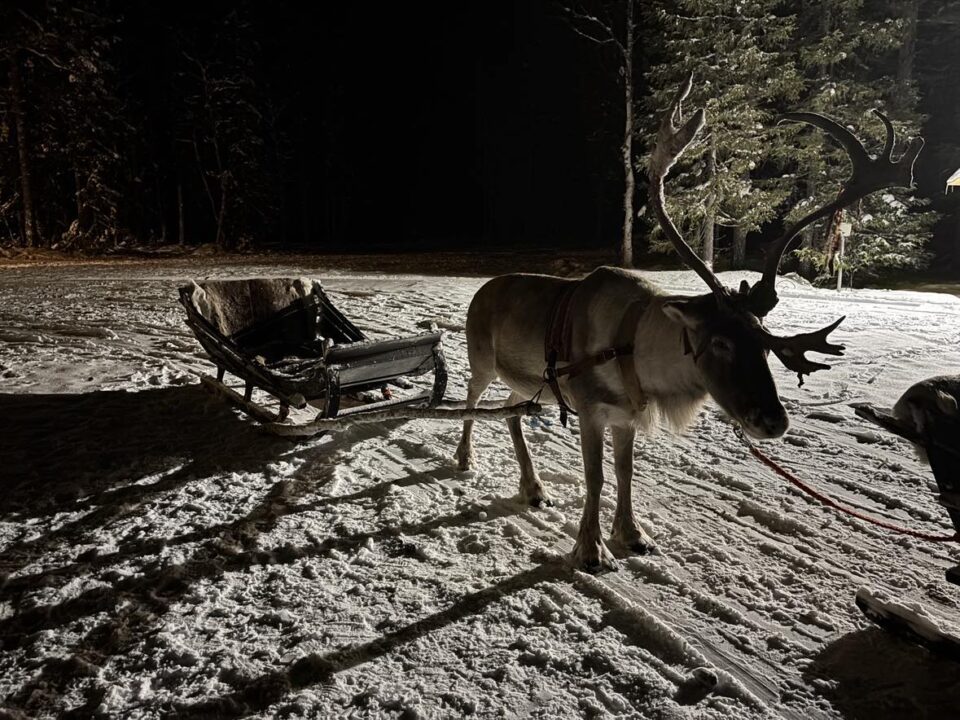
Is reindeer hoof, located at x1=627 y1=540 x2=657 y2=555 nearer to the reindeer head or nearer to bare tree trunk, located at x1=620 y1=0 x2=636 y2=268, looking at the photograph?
the reindeer head

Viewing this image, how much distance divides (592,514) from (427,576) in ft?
3.52

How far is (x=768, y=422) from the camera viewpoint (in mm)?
2834

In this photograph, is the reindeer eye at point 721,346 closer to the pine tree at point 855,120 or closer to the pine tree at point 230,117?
the pine tree at point 855,120

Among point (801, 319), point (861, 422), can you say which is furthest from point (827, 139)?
point (861, 422)

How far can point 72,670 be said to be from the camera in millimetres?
2809

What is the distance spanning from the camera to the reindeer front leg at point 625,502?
3938 mm

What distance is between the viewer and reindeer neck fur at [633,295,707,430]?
331 centimetres

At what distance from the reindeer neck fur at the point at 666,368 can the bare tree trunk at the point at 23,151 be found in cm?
3063

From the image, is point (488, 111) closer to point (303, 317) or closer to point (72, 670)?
point (303, 317)

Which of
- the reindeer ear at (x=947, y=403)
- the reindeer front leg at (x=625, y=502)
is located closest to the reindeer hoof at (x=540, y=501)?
the reindeer front leg at (x=625, y=502)

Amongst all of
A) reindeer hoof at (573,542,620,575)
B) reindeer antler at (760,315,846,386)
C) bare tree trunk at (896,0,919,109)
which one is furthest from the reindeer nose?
bare tree trunk at (896,0,919,109)

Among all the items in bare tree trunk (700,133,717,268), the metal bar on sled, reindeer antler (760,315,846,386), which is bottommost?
the metal bar on sled

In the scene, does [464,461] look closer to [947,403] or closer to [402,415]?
[402,415]

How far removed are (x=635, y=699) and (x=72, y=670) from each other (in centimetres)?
260
